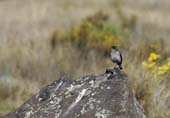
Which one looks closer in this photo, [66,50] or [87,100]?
[87,100]

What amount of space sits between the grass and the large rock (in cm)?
158

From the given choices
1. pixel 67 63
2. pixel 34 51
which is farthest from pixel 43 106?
pixel 34 51

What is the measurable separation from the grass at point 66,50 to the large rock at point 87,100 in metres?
1.58

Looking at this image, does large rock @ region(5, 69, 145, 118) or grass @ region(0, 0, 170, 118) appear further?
grass @ region(0, 0, 170, 118)

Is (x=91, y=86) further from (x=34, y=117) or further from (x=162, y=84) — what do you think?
(x=162, y=84)

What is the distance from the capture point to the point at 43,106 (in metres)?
5.81

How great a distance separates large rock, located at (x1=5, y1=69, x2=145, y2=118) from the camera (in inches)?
213

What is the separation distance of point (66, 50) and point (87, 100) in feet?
19.8

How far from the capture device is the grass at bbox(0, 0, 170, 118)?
7641 mm

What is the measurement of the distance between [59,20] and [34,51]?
6267mm

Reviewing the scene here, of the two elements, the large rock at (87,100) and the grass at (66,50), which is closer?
the large rock at (87,100)

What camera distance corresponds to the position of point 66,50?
38.0ft

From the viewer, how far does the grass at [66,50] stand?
25.1 ft

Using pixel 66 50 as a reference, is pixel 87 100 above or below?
above
